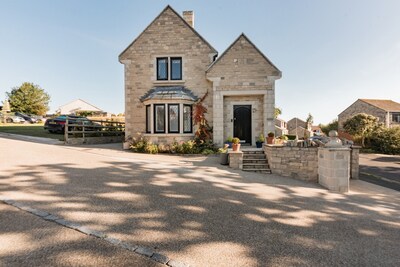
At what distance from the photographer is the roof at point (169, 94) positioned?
13203 mm

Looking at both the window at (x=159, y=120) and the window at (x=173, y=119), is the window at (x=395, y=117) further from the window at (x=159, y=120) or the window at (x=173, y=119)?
the window at (x=159, y=120)

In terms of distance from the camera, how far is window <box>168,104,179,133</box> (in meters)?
13.6

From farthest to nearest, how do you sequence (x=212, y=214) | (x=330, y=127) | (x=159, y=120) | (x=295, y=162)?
(x=330, y=127)
(x=159, y=120)
(x=295, y=162)
(x=212, y=214)

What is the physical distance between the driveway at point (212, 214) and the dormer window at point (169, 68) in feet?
29.2

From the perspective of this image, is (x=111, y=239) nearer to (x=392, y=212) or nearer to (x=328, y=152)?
(x=392, y=212)

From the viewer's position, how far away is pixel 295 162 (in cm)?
932

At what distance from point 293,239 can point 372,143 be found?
2752cm

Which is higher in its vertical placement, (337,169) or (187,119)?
(187,119)

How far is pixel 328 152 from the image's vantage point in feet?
26.2

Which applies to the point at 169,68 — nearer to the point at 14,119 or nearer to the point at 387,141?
the point at 387,141

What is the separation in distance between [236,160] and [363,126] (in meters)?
22.4

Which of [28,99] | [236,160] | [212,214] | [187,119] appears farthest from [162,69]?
[28,99]

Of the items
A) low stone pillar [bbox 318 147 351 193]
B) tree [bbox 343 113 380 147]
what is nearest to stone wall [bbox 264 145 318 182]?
low stone pillar [bbox 318 147 351 193]

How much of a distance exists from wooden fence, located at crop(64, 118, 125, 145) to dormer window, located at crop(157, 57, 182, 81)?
658 cm
